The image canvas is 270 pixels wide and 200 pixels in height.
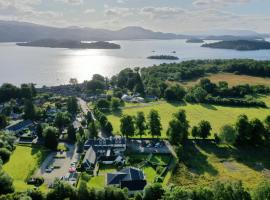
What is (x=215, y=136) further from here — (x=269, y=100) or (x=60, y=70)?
(x=60, y=70)

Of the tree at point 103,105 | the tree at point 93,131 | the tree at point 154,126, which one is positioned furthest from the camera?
the tree at point 103,105

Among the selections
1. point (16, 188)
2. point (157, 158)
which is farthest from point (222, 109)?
point (16, 188)

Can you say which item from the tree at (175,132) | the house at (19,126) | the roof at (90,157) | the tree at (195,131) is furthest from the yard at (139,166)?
the house at (19,126)

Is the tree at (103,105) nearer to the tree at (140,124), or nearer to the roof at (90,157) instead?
the tree at (140,124)

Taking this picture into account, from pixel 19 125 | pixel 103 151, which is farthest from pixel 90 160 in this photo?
pixel 19 125

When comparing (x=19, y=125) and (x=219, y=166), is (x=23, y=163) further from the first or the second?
(x=219, y=166)

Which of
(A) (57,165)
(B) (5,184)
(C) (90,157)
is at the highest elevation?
(B) (5,184)
